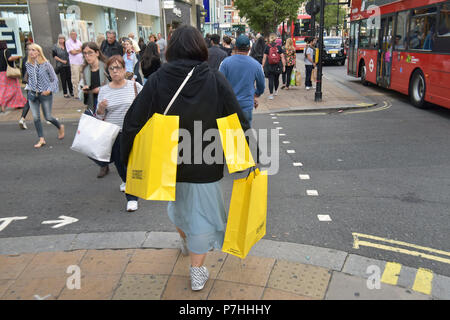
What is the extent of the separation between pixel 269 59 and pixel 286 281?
32.1 ft

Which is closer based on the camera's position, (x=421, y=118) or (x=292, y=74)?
(x=421, y=118)

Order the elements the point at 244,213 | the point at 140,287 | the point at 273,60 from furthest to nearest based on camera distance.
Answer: the point at 273,60
the point at 140,287
the point at 244,213

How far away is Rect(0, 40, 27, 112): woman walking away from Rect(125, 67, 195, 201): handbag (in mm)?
9460

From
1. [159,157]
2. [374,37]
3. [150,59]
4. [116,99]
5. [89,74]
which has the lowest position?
[159,157]

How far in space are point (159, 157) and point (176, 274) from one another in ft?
3.44

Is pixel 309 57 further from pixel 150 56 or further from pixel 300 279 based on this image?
pixel 300 279

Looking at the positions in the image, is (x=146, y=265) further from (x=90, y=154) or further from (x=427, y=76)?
(x=427, y=76)

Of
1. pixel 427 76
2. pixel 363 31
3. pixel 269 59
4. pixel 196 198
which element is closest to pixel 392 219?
pixel 196 198

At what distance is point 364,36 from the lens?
14.8m

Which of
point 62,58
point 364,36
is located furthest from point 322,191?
point 364,36

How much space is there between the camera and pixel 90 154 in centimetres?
437

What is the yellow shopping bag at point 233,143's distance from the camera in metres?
2.70

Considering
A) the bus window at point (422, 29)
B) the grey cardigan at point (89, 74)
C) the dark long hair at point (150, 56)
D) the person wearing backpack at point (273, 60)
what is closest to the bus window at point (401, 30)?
the bus window at point (422, 29)

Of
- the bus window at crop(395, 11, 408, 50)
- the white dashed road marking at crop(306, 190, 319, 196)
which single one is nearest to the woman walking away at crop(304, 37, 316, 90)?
the bus window at crop(395, 11, 408, 50)
